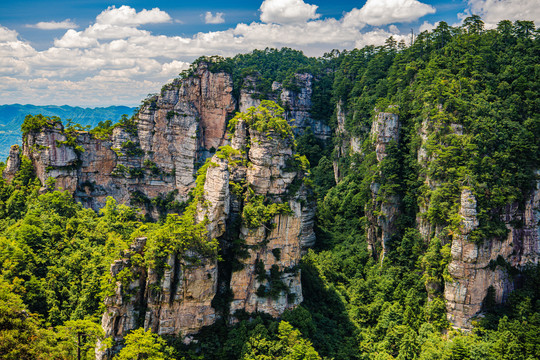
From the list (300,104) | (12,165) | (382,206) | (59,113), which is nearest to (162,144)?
(12,165)

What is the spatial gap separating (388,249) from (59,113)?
6313 inches

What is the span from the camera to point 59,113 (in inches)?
6599

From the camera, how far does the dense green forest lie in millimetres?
27688

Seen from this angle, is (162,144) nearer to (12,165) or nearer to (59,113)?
(12,165)

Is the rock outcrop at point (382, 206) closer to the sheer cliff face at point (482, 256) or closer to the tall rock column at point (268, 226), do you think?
the sheer cliff face at point (482, 256)

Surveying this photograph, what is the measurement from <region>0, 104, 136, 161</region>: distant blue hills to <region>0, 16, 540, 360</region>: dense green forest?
13341 cm

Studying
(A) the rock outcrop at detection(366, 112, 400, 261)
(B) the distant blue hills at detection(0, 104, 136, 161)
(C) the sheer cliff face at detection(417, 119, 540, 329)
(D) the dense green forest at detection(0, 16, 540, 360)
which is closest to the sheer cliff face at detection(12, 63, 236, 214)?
(D) the dense green forest at detection(0, 16, 540, 360)

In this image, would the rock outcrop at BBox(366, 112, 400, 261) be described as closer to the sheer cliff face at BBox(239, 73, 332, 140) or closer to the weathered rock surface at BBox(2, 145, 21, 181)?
the sheer cliff face at BBox(239, 73, 332, 140)

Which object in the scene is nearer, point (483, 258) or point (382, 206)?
point (483, 258)

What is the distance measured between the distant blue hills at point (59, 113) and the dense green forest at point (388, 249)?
13341 centimetres

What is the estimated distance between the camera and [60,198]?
41.7 metres

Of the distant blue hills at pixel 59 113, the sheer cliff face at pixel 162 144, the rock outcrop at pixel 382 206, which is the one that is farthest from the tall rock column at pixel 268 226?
the distant blue hills at pixel 59 113

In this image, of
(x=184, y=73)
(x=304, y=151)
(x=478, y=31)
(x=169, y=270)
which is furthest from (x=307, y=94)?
(x=169, y=270)

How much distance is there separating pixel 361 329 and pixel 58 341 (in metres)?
23.0
